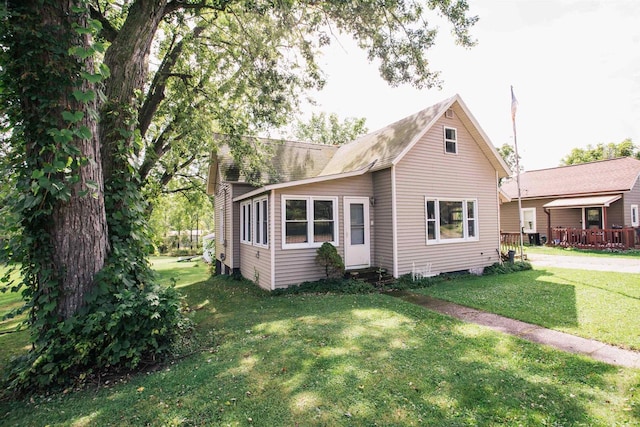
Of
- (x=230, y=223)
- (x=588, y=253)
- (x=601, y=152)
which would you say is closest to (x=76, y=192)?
(x=230, y=223)

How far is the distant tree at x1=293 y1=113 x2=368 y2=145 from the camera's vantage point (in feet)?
107

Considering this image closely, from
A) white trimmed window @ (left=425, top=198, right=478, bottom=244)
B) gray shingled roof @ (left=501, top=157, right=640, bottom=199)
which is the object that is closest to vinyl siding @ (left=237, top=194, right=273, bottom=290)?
white trimmed window @ (left=425, top=198, right=478, bottom=244)

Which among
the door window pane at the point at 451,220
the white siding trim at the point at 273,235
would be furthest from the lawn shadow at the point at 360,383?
the door window pane at the point at 451,220

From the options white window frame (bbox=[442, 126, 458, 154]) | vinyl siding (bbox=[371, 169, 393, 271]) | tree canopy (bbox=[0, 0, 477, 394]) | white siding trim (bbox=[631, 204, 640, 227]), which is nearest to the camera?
tree canopy (bbox=[0, 0, 477, 394])

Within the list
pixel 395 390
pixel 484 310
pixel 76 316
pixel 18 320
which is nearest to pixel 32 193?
pixel 76 316

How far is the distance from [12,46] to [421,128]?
10.3 meters

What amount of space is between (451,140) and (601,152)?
4900cm

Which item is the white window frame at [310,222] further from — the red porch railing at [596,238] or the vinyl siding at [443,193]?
the red porch railing at [596,238]

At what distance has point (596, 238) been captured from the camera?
17844mm

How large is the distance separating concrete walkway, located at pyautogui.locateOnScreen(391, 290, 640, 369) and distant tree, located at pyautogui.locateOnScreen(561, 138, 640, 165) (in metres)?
41.8

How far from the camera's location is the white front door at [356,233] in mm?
10469

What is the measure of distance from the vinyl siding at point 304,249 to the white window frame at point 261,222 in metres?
0.64

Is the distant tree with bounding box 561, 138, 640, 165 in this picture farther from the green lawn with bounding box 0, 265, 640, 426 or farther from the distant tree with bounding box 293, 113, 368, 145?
the green lawn with bounding box 0, 265, 640, 426

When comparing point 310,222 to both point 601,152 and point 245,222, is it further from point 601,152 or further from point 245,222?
point 601,152
